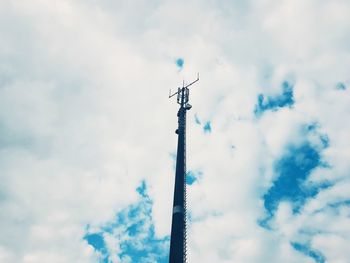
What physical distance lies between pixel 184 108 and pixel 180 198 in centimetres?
1429

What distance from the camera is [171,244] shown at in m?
40.9

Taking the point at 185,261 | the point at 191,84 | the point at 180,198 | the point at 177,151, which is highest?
the point at 191,84

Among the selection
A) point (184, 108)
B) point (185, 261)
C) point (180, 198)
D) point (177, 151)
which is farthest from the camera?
point (184, 108)

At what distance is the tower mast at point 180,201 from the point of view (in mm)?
39978

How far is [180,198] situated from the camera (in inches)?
1724

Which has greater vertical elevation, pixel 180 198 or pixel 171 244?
pixel 180 198

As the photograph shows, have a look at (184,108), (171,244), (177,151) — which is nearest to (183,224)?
(171,244)

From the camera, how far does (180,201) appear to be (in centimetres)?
4353

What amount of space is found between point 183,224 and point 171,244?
2554 millimetres

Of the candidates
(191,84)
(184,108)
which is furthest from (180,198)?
(191,84)

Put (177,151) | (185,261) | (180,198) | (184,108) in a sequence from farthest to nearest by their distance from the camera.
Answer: (184,108), (177,151), (180,198), (185,261)

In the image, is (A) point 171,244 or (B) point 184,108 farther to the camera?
(B) point 184,108

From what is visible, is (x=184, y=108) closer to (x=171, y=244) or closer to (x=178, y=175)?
(x=178, y=175)

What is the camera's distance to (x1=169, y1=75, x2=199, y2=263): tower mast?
40.0 m
